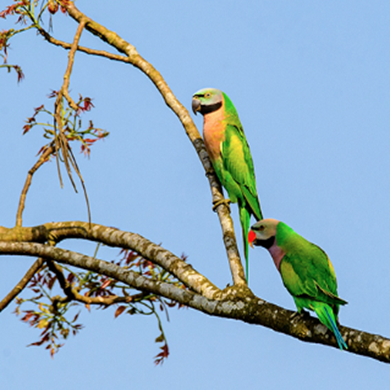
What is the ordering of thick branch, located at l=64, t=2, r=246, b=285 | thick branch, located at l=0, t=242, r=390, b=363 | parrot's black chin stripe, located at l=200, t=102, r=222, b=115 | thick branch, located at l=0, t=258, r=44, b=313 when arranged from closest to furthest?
thick branch, located at l=0, t=242, r=390, b=363 < thick branch, located at l=0, t=258, r=44, b=313 < thick branch, located at l=64, t=2, r=246, b=285 < parrot's black chin stripe, located at l=200, t=102, r=222, b=115

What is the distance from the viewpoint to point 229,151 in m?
5.41

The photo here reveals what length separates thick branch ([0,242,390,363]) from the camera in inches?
116

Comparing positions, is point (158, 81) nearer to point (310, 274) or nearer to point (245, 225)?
point (245, 225)

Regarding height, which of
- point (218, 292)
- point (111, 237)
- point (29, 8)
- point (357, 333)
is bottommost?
point (357, 333)

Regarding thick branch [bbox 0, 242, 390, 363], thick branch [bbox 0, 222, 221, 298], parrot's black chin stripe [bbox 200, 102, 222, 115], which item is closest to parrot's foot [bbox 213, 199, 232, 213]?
thick branch [bbox 0, 222, 221, 298]

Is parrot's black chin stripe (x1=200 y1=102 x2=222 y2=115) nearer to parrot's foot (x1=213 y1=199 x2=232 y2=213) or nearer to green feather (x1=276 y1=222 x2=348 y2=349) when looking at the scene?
parrot's foot (x1=213 y1=199 x2=232 y2=213)

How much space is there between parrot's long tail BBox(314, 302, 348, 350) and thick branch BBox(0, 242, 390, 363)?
1.1 inches

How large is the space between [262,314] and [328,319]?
42 centimetres

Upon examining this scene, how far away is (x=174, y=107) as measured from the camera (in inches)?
203

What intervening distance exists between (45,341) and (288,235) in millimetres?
2364

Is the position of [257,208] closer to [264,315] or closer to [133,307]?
[133,307]

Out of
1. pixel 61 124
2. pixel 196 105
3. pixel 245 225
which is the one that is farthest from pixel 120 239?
pixel 196 105

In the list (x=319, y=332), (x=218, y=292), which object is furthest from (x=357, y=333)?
(x=218, y=292)

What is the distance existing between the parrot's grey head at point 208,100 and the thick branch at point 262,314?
2.44 m
